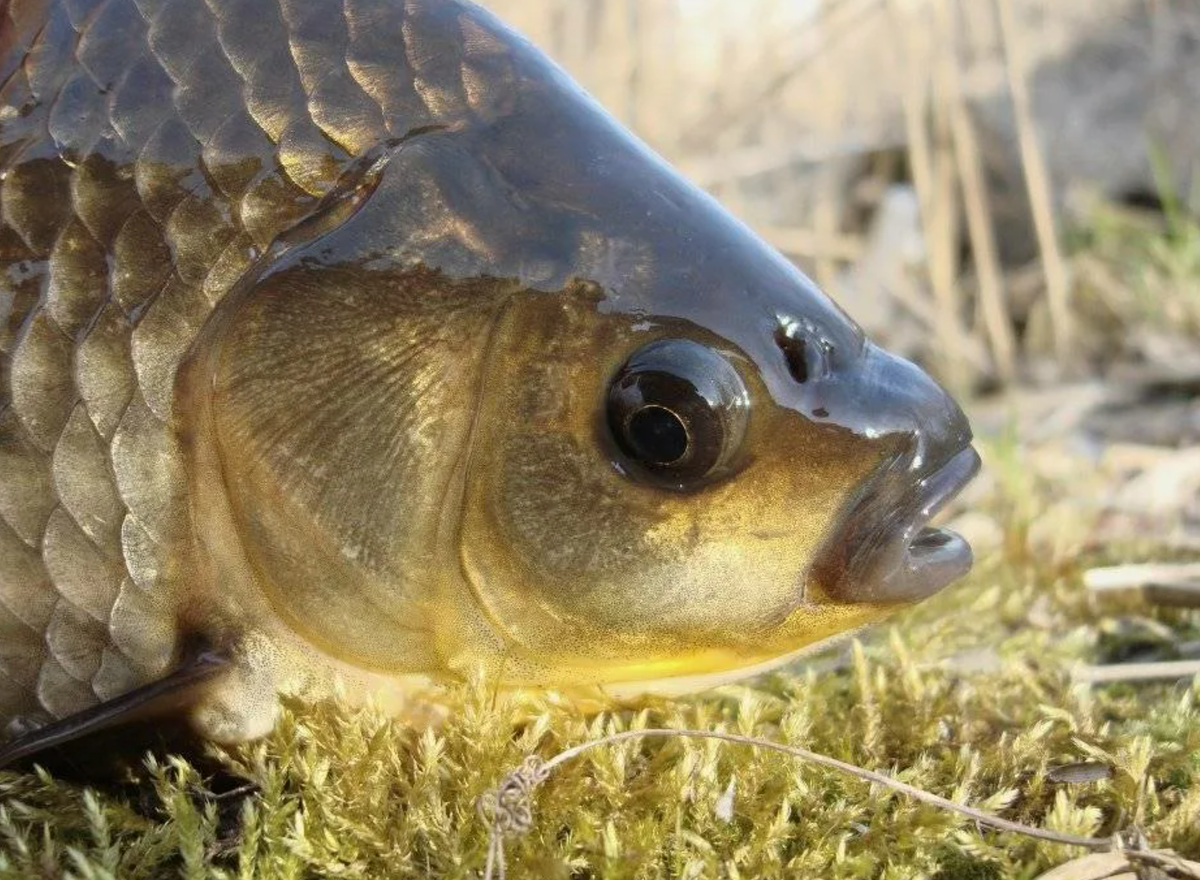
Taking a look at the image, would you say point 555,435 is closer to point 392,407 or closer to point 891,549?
point 392,407

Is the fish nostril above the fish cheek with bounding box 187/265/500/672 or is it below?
above

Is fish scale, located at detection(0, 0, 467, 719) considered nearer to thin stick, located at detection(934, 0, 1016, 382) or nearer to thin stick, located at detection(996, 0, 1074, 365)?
thin stick, located at detection(934, 0, 1016, 382)

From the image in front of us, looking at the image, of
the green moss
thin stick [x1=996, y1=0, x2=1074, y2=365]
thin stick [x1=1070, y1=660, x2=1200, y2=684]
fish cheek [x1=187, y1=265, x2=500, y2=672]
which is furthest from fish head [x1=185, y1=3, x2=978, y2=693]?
thin stick [x1=996, y1=0, x2=1074, y2=365]

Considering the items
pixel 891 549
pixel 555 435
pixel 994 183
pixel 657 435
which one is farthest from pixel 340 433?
pixel 994 183

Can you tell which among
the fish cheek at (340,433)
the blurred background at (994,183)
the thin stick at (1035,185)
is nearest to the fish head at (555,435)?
the fish cheek at (340,433)

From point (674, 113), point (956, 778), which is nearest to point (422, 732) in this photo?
point (956, 778)

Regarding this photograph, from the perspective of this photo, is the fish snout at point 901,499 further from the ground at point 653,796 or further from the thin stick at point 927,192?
the thin stick at point 927,192

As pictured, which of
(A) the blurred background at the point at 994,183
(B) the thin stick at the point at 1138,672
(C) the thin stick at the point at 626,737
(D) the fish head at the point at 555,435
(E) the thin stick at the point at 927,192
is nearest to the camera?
(C) the thin stick at the point at 626,737
